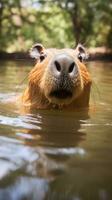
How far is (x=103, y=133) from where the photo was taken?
5.47m

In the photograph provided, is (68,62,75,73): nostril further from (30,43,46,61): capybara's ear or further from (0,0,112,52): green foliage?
(0,0,112,52): green foliage

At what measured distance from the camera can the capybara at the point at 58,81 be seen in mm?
5887

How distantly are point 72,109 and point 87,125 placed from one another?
3.27 feet

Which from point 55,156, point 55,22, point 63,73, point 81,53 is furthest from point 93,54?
point 55,156

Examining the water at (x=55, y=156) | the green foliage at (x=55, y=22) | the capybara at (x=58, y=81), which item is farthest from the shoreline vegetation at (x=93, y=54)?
the water at (x=55, y=156)

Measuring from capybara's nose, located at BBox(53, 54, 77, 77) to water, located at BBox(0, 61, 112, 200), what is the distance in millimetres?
624

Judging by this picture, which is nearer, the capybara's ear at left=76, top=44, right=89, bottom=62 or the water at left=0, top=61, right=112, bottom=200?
the water at left=0, top=61, right=112, bottom=200

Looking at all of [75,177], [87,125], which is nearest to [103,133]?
[87,125]

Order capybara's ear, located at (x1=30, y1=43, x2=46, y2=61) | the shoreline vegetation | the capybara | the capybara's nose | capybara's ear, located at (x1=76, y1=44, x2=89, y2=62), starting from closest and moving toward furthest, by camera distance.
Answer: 1. the capybara's nose
2. the capybara
3. capybara's ear, located at (x1=76, y1=44, x2=89, y2=62)
4. capybara's ear, located at (x1=30, y1=43, x2=46, y2=61)
5. the shoreline vegetation

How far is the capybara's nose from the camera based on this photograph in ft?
18.9

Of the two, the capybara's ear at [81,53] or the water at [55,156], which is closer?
the water at [55,156]

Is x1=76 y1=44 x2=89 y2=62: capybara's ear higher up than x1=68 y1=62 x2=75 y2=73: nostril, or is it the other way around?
x1=76 y1=44 x2=89 y2=62: capybara's ear

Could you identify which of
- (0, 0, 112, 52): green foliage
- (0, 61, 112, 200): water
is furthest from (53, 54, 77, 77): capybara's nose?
(0, 0, 112, 52): green foliage

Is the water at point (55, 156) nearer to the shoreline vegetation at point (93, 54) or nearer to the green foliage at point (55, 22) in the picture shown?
the shoreline vegetation at point (93, 54)
